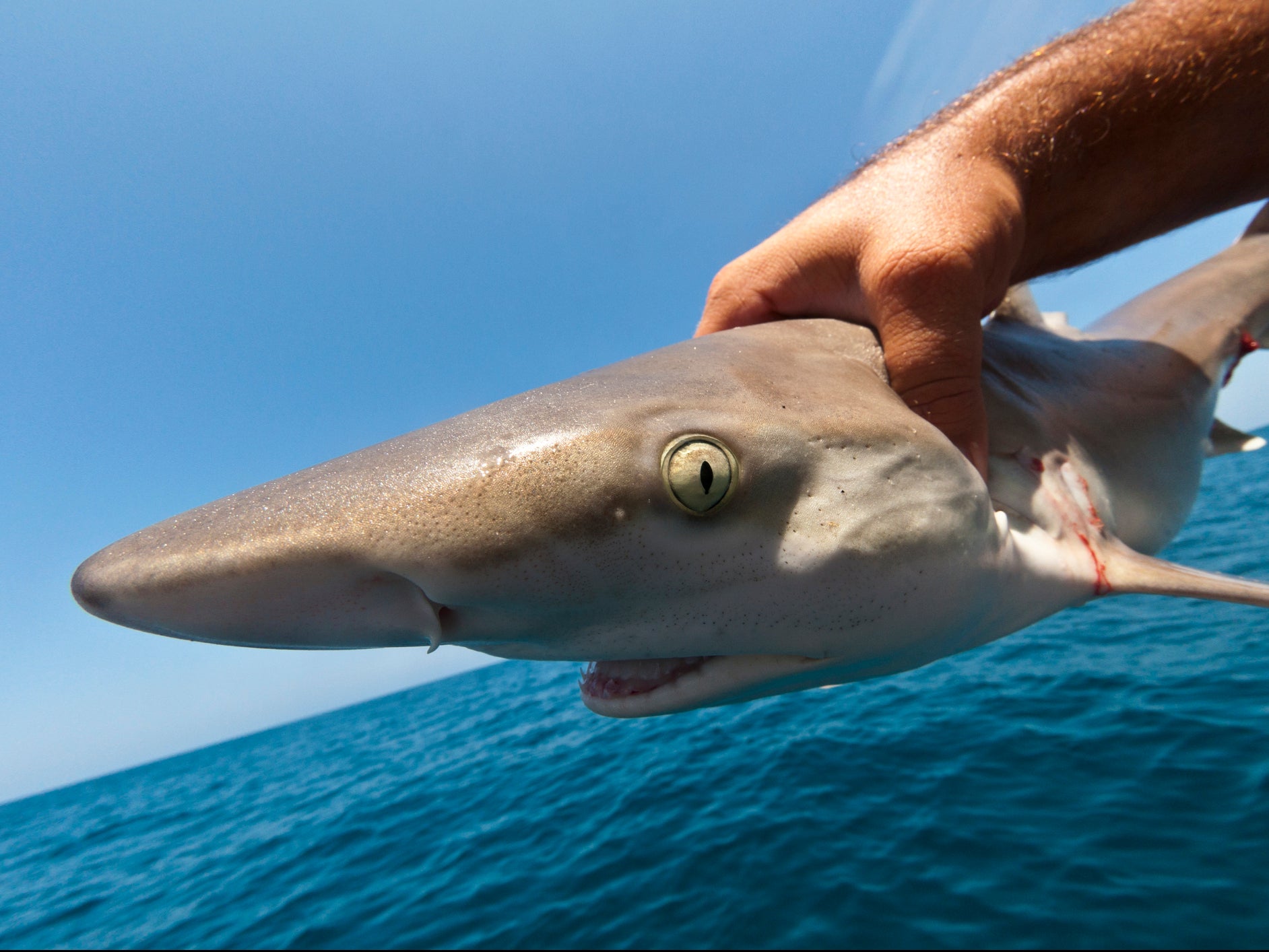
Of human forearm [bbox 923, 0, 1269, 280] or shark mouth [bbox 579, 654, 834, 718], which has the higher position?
human forearm [bbox 923, 0, 1269, 280]

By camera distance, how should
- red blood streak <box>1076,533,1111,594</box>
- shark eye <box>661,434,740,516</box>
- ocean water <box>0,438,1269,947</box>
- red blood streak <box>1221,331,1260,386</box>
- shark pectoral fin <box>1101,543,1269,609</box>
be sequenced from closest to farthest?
shark eye <box>661,434,740,516</box>, shark pectoral fin <box>1101,543,1269,609</box>, red blood streak <box>1076,533,1111,594</box>, ocean water <box>0,438,1269,947</box>, red blood streak <box>1221,331,1260,386</box>

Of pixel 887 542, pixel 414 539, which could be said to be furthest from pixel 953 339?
pixel 414 539

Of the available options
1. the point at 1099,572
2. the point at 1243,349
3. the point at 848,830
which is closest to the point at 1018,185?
the point at 1099,572

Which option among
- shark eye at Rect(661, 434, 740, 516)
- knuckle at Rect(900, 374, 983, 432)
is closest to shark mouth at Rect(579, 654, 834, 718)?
shark eye at Rect(661, 434, 740, 516)

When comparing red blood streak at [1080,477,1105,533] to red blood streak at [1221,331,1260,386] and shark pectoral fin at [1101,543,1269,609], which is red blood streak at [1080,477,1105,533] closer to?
shark pectoral fin at [1101,543,1269,609]

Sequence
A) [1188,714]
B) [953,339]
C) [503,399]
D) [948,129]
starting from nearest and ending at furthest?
[503,399], [953,339], [948,129], [1188,714]

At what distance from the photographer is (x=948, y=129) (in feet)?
6.20

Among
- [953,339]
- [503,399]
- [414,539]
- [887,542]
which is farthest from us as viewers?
[953,339]

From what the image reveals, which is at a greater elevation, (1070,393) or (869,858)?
(1070,393)

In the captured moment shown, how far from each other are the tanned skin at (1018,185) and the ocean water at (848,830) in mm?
2510

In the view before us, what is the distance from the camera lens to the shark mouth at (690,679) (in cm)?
130

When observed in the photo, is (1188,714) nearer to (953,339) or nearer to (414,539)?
(953,339)

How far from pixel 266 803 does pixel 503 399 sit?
16.6 meters

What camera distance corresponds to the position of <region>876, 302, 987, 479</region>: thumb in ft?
5.21
